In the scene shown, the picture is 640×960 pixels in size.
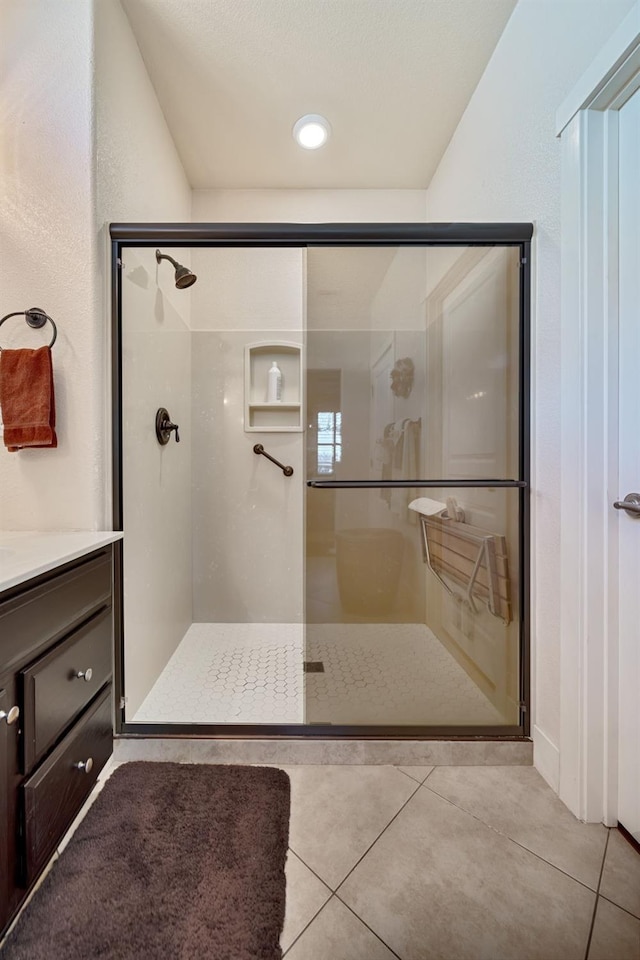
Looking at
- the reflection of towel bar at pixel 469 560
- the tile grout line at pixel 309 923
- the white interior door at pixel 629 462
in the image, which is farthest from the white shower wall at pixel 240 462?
the white interior door at pixel 629 462

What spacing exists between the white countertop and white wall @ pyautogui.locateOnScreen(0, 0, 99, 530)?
3.1 inches

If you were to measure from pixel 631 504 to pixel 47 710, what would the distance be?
156 cm

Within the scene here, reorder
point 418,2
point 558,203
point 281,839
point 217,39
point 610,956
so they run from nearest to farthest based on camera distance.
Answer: point 610,956 < point 281,839 < point 558,203 < point 418,2 < point 217,39

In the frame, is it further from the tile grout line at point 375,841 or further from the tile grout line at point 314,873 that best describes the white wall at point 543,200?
the tile grout line at point 314,873

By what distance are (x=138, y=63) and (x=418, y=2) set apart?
1.12 meters

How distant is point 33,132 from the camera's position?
124 cm

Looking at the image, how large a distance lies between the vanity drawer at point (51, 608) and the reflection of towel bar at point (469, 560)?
3.81 ft

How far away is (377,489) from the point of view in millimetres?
1479

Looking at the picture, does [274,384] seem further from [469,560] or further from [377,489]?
[469,560]

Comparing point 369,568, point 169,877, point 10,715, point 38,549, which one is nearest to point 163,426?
point 38,549

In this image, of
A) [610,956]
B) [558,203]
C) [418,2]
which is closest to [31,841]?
[610,956]

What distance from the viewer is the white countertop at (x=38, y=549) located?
0.81 metres

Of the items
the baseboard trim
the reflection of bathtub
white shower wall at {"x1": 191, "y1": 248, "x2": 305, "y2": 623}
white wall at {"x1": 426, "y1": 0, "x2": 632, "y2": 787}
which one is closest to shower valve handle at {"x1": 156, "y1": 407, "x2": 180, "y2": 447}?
white shower wall at {"x1": 191, "y1": 248, "x2": 305, "y2": 623}

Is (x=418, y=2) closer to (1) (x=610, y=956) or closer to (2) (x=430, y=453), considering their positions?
(2) (x=430, y=453)
